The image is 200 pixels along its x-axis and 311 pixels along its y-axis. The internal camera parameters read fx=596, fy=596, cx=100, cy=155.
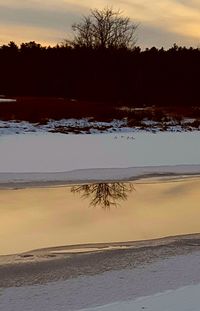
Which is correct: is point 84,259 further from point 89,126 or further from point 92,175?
point 89,126

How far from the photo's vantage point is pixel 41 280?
6.52 m

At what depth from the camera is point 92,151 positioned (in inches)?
734

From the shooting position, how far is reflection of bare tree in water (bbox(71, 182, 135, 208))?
11.0 metres

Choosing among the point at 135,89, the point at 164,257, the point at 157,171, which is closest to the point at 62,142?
the point at 157,171

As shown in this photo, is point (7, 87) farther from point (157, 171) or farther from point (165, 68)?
point (157, 171)

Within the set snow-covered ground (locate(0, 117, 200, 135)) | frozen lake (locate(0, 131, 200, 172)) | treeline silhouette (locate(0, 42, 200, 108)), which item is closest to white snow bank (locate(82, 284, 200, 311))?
frozen lake (locate(0, 131, 200, 172))

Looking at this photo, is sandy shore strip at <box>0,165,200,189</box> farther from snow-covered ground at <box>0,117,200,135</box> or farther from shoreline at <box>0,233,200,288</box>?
snow-covered ground at <box>0,117,200,135</box>

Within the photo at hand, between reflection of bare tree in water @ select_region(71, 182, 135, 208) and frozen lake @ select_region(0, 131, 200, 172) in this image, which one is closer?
reflection of bare tree in water @ select_region(71, 182, 135, 208)

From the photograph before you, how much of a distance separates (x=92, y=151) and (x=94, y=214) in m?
8.76

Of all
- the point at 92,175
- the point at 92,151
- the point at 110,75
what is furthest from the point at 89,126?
the point at 110,75

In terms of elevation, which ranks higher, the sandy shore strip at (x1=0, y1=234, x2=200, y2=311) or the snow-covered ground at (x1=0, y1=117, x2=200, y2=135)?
the snow-covered ground at (x1=0, y1=117, x2=200, y2=135)

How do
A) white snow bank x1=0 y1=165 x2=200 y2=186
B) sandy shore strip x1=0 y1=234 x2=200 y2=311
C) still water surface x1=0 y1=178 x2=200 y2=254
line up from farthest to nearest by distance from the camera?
white snow bank x1=0 y1=165 x2=200 y2=186 < still water surface x1=0 y1=178 x2=200 y2=254 < sandy shore strip x1=0 y1=234 x2=200 y2=311

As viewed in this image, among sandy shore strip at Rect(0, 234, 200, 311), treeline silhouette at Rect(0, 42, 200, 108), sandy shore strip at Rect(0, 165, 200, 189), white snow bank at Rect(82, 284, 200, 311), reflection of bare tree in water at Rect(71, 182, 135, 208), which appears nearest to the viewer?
white snow bank at Rect(82, 284, 200, 311)

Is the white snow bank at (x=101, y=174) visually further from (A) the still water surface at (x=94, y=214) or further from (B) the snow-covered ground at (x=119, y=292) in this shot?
(B) the snow-covered ground at (x=119, y=292)
